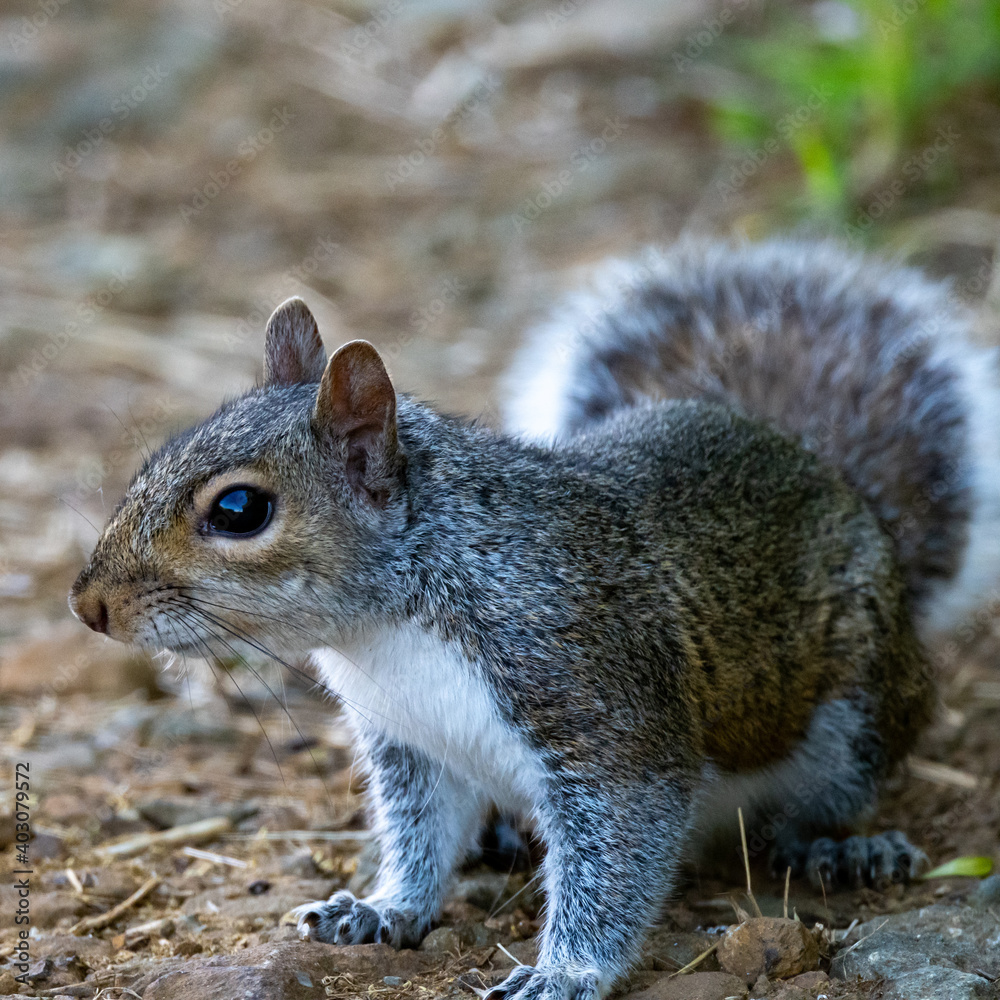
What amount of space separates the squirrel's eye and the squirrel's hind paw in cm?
180

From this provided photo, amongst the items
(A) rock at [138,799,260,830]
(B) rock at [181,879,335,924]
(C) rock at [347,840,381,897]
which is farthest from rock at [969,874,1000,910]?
(A) rock at [138,799,260,830]

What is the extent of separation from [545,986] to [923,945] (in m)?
0.88

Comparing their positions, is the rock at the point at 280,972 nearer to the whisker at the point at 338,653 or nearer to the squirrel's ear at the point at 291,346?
the whisker at the point at 338,653

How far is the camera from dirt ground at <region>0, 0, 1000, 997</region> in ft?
11.6

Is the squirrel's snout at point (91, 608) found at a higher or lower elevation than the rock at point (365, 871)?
higher

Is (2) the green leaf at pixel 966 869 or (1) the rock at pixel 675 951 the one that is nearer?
(1) the rock at pixel 675 951

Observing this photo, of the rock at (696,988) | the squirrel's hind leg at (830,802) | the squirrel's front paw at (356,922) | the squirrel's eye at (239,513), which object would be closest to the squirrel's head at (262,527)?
the squirrel's eye at (239,513)

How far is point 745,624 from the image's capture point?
11.1 feet

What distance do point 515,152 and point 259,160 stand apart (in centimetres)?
194

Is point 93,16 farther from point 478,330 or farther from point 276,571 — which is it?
point 276,571

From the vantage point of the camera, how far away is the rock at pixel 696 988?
2803 mm

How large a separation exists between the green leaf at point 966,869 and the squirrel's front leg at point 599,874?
37.4 inches

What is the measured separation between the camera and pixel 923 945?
3.00 metres

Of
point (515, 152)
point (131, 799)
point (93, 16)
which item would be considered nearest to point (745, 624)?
point (131, 799)
